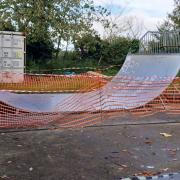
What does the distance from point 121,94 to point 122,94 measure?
0.13 feet

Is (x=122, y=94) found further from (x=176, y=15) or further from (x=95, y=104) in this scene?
(x=176, y=15)

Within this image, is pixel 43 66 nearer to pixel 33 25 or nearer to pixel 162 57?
pixel 33 25

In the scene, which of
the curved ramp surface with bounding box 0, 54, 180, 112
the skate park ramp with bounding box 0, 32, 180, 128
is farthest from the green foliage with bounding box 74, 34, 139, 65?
the curved ramp surface with bounding box 0, 54, 180, 112

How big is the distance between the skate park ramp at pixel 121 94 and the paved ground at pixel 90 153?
1.78m

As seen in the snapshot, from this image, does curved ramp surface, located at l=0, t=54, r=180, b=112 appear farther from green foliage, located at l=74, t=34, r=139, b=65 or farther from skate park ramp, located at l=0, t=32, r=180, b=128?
green foliage, located at l=74, t=34, r=139, b=65

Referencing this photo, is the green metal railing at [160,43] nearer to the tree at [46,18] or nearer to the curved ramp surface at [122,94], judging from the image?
the curved ramp surface at [122,94]

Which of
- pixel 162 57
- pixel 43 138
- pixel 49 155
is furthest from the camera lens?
pixel 162 57

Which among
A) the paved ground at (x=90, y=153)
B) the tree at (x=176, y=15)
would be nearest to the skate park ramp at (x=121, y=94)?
the paved ground at (x=90, y=153)

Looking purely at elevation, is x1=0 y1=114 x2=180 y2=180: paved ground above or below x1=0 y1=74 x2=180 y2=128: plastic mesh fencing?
below

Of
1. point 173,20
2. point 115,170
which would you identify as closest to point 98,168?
point 115,170

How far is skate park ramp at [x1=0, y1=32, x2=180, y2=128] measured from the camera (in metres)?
9.94

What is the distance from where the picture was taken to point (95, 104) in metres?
10.7

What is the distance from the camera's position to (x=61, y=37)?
82.1ft

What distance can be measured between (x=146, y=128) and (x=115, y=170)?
311cm
